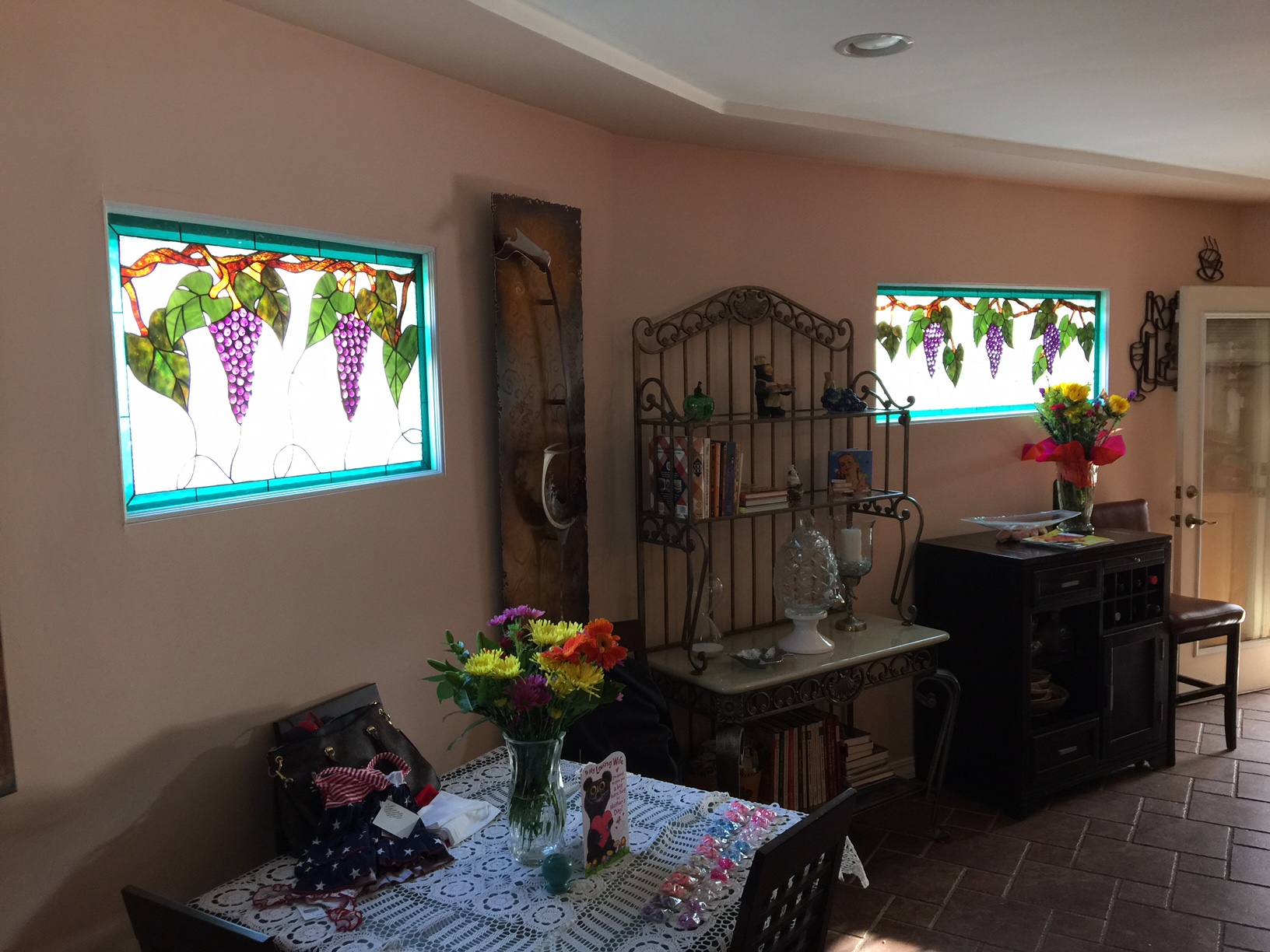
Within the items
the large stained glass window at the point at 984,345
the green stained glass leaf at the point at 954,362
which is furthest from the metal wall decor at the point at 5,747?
the green stained glass leaf at the point at 954,362

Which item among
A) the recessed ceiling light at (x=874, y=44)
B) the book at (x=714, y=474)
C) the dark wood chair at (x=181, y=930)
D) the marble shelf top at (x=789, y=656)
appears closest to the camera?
the dark wood chair at (x=181, y=930)

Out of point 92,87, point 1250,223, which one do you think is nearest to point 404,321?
point 92,87

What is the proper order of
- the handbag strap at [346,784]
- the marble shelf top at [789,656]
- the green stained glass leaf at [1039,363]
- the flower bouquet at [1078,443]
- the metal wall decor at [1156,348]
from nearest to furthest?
the handbag strap at [346,784] < the marble shelf top at [789,656] < the flower bouquet at [1078,443] < the green stained glass leaf at [1039,363] < the metal wall decor at [1156,348]

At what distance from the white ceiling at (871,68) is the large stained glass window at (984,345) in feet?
2.00

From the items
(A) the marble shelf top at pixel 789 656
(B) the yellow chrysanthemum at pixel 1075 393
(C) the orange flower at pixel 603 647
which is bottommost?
(A) the marble shelf top at pixel 789 656

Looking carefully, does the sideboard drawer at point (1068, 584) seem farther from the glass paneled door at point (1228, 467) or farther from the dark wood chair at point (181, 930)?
the dark wood chair at point (181, 930)

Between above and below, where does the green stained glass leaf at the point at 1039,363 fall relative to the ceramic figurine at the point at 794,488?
above

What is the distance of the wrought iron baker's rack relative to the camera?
10.5 feet

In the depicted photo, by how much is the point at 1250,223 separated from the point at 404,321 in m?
4.64

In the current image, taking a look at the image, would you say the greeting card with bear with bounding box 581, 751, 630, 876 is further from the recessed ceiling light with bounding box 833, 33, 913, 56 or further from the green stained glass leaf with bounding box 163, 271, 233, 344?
the recessed ceiling light with bounding box 833, 33, 913, 56

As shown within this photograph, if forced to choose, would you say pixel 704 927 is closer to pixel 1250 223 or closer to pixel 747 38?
pixel 747 38

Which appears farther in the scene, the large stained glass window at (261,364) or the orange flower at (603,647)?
the large stained glass window at (261,364)

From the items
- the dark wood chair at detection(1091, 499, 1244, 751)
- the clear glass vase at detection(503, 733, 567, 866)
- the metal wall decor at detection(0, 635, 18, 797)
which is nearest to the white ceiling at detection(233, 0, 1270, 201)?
the metal wall decor at detection(0, 635, 18, 797)

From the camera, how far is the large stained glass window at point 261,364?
1.94 m
